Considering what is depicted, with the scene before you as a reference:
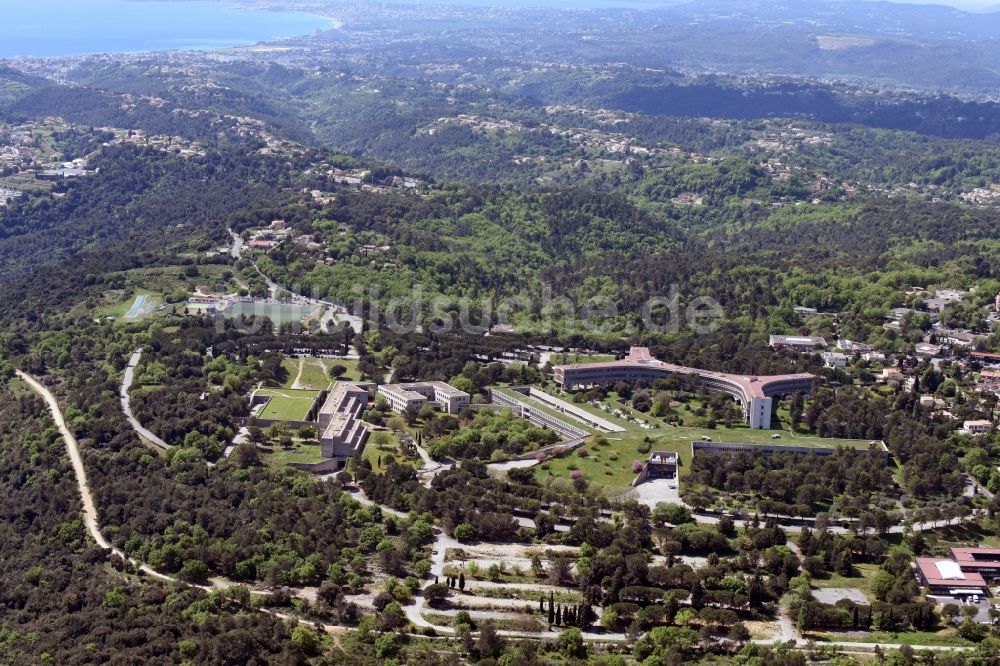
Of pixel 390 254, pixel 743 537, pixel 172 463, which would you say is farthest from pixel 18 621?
pixel 390 254

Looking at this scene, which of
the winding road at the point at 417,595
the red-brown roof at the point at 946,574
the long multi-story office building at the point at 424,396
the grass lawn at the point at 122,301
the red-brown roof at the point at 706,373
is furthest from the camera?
the grass lawn at the point at 122,301

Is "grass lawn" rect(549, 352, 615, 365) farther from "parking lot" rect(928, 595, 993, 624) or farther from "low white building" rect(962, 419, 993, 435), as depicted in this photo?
"parking lot" rect(928, 595, 993, 624)

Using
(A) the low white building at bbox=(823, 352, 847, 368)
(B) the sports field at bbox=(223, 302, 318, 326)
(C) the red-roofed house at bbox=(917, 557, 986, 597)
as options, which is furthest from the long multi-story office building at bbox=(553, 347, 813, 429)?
(B) the sports field at bbox=(223, 302, 318, 326)

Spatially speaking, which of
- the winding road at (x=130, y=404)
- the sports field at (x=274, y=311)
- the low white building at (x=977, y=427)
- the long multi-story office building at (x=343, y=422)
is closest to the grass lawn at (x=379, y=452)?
the long multi-story office building at (x=343, y=422)

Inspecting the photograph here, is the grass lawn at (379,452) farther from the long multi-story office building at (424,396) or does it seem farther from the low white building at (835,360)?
the low white building at (835,360)

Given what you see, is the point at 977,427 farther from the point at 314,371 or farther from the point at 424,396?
the point at 314,371

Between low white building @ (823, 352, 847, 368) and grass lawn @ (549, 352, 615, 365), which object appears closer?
low white building @ (823, 352, 847, 368)

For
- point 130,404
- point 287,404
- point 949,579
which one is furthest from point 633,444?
point 130,404
